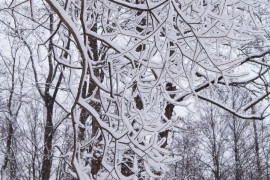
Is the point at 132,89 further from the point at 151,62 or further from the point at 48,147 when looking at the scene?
the point at 48,147

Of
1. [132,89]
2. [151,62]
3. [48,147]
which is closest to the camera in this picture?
[151,62]

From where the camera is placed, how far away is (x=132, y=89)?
3811mm

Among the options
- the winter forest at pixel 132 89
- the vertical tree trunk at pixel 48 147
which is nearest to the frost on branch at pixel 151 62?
the winter forest at pixel 132 89

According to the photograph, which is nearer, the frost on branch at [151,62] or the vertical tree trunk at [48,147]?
the frost on branch at [151,62]

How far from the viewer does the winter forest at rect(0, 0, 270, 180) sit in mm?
1898

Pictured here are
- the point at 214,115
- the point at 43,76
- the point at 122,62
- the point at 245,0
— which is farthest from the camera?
the point at 214,115

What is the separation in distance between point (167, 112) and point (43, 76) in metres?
4.55

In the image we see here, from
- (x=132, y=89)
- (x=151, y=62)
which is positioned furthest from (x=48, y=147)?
(x=151, y=62)

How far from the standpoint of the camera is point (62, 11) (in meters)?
1.63

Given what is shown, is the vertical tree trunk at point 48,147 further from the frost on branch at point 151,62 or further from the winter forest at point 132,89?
the frost on branch at point 151,62

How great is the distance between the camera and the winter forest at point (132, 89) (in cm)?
190

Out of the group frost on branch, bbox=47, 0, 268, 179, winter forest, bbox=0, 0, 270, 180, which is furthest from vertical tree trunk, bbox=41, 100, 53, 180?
frost on branch, bbox=47, 0, 268, 179

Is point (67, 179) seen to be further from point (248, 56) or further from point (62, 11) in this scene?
point (62, 11)

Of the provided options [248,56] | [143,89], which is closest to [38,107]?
[248,56]
